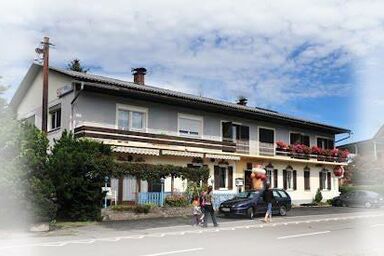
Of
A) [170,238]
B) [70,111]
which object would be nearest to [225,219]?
[170,238]

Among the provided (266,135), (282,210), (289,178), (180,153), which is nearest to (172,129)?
(180,153)

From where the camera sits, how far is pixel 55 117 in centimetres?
2883

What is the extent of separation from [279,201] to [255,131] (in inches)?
434

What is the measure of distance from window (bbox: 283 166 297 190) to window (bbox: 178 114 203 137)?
32.8ft

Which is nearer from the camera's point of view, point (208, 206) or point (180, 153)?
point (208, 206)

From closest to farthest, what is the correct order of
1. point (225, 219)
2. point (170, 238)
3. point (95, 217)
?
point (170, 238), point (95, 217), point (225, 219)

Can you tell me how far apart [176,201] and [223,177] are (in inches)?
311

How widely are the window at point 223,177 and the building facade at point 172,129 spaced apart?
70 millimetres

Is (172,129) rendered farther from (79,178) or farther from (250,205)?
(79,178)

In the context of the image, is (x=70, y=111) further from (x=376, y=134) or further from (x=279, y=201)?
(x=376, y=134)

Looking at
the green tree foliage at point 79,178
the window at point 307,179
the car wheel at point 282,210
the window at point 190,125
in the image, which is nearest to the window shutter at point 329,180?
the window at point 307,179

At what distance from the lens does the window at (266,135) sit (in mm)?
36375

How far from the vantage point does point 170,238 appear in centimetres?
1457

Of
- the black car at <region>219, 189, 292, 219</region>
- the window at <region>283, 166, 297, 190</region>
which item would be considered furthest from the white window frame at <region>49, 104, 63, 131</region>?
the window at <region>283, 166, 297, 190</region>
